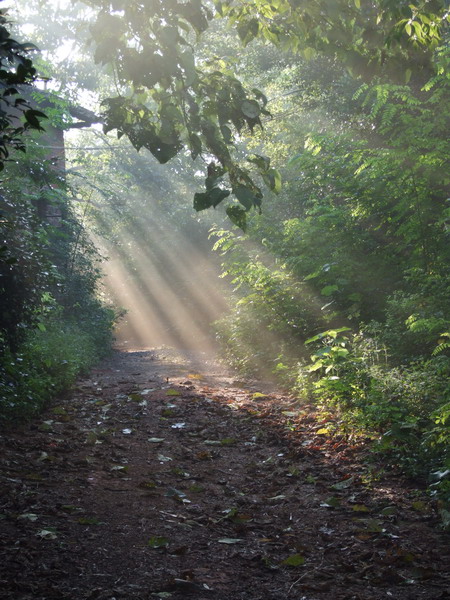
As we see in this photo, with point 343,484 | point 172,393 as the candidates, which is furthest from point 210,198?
point 172,393

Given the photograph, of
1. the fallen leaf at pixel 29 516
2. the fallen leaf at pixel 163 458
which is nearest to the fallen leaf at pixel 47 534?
the fallen leaf at pixel 29 516

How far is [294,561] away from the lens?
144 inches

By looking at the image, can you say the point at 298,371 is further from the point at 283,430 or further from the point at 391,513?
the point at 391,513

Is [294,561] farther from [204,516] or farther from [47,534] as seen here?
[47,534]

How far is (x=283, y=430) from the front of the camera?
22.1 feet

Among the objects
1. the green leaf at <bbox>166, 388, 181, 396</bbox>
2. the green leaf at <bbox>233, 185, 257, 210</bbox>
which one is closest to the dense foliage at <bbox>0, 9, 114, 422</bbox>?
the green leaf at <bbox>233, 185, 257, 210</bbox>

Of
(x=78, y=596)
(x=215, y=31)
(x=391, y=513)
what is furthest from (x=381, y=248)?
(x=215, y=31)

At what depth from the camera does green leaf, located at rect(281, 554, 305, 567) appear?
11.9 feet

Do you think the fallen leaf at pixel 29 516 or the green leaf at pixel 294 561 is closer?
the green leaf at pixel 294 561

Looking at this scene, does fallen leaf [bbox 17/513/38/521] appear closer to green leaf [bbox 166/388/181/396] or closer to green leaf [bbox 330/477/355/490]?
green leaf [bbox 330/477/355/490]

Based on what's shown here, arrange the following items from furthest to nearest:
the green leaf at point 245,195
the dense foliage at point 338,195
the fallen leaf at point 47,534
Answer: the dense foliage at point 338,195, the fallen leaf at point 47,534, the green leaf at point 245,195

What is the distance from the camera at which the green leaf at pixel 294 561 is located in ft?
11.9

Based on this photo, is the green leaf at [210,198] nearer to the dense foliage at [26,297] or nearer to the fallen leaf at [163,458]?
the dense foliage at [26,297]

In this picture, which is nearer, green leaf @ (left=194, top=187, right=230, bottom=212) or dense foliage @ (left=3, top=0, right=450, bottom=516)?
green leaf @ (left=194, top=187, right=230, bottom=212)
